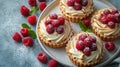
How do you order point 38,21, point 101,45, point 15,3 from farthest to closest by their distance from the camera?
1. point 15,3
2. point 38,21
3. point 101,45

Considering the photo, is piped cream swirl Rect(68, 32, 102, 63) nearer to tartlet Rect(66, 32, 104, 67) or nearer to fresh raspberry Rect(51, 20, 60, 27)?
tartlet Rect(66, 32, 104, 67)

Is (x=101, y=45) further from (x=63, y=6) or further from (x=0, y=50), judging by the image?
(x=0, y=50)

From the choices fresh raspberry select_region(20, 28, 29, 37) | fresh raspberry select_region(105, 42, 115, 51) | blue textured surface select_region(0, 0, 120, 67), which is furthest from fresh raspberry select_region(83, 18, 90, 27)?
fresh raspberry select_region(20, 28, 29, 37)

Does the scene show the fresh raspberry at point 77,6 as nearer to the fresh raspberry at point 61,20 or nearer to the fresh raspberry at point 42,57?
the fresh raspberry at point 61,20

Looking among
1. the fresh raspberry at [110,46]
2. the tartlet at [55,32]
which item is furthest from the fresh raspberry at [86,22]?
the fresh raspberry at [110,46]

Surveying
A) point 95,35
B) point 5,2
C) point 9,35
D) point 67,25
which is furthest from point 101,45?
point 5,2
